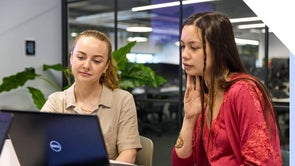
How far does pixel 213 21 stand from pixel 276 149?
1.65ft

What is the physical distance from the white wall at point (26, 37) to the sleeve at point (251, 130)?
12.6 feet

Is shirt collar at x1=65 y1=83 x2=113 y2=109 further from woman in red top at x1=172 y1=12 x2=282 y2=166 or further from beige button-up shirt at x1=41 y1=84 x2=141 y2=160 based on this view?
woman in red top at x1=172 y1=12 x2=282 y2=166

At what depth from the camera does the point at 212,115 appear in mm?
1391

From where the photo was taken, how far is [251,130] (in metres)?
1.22

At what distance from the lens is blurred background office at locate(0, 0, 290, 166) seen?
4.21m

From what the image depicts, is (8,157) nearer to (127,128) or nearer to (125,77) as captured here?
(127,128)

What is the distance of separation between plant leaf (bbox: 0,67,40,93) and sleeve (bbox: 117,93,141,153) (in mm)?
2835

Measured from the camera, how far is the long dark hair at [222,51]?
1286 mm

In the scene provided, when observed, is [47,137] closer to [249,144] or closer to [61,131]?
[61,131]

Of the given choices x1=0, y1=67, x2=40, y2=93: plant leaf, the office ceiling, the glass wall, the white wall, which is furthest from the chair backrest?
the white wall

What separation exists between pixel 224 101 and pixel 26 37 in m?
3.94

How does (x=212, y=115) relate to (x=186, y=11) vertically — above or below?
below

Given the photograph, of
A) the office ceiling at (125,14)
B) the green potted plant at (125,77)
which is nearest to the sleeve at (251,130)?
the green potted plant at (125,77)

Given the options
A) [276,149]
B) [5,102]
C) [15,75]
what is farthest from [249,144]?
[5,102]
